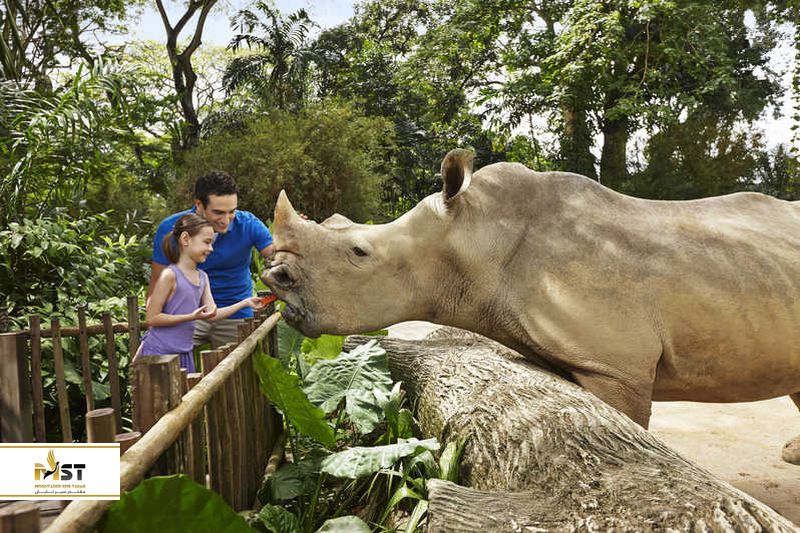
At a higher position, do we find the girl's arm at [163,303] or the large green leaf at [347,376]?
the girl's arm at [163,303]

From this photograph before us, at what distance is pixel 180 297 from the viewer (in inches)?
133

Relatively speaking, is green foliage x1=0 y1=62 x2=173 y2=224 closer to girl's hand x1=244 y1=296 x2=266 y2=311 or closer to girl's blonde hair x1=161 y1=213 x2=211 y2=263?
girl's blonde hair x1=161 y1=213 x2=211 y2=263

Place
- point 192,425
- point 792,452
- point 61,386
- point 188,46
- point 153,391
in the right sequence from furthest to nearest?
point 188,46
point 61,386
point 792,452
point 192,425
point 153,391

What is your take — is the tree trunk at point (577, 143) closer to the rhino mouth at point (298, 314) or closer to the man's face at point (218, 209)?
the man's face at point (218, 209)

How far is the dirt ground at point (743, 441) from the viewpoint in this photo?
11.1 ft

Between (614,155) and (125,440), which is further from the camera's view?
(614,155)

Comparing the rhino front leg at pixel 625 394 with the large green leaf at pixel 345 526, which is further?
the rhino front leg at pixel 625 394

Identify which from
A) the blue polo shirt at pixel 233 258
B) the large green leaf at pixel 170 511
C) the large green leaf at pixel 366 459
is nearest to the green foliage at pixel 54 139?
the blue polo shirt at pixel 233 258

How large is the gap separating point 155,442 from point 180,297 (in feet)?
6.16

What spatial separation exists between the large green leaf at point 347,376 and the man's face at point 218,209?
95 cm

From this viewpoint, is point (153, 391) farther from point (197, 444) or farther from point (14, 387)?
point (14, 387)

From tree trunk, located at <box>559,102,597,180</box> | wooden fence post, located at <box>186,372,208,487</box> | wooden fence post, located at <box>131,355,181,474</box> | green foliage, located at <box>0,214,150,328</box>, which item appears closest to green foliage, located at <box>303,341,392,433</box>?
wooden fence post, located at <box>186,372,208,487</box>

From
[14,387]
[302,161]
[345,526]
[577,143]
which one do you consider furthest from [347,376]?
[577,143]

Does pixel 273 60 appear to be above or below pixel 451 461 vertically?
above
